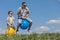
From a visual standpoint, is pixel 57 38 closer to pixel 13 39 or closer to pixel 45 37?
pixel 45 37

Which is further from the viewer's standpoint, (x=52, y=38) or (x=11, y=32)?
(x=11, y=32)

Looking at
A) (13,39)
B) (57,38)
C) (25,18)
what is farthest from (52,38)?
(25,18)

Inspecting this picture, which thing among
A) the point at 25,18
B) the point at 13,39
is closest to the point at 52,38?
the point at 13,39

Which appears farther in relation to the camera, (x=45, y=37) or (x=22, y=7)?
(x=22, y=7)

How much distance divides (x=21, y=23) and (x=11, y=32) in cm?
89

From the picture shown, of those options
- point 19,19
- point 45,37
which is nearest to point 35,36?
point 45,37

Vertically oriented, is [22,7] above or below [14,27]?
above

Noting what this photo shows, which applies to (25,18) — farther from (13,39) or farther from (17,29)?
(13,39)

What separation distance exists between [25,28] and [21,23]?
43 centimetres

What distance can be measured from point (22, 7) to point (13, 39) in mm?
5570

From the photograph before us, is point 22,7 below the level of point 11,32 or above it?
above

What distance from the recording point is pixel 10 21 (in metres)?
18.2

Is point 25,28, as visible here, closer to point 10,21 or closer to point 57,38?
point 10,21

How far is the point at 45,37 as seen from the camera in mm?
12320
